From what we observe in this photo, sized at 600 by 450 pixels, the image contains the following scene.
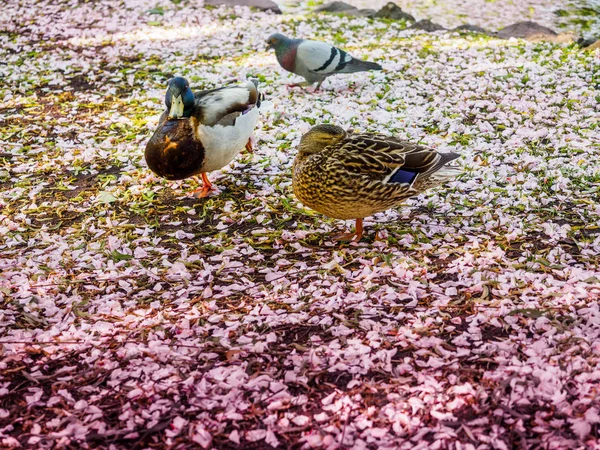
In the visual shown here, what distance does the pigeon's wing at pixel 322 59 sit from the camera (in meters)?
7.42

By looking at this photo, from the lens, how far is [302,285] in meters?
4.04

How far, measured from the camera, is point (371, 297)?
3.84m

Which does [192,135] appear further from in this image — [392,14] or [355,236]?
[392,14]

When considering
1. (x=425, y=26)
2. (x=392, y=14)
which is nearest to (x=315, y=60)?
(x=425, y=26)

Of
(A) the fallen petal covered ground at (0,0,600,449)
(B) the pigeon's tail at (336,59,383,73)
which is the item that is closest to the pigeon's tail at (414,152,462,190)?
(A) the fallen petal covered ground at (0,0,600,449)

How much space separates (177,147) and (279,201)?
92 centimetres

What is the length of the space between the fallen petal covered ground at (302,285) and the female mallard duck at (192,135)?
367 mm

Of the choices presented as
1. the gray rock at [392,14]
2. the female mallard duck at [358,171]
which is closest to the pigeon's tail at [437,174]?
the female mallard duck at [358,171]

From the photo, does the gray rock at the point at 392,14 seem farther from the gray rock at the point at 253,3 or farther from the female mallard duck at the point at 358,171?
the female mallard duck at the point at 358,171

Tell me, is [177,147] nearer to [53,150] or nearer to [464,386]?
[53,150]

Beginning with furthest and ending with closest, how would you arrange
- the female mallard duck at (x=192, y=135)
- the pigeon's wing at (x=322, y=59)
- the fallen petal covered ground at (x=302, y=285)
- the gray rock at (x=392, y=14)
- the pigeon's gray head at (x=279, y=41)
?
the gray rock at (x=392, y=14), the pigeon's gray head at (x=279, y=41), the pigeon's wing at (x=322, y=59), the female mallard duck at (x=192, y=135), the fallen petal covered ground at (x=302, y=285)

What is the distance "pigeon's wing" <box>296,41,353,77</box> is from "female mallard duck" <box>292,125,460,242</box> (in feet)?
10.7

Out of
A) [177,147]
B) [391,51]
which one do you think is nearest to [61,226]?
[177,147]

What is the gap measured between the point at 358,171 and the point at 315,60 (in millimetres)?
3700
